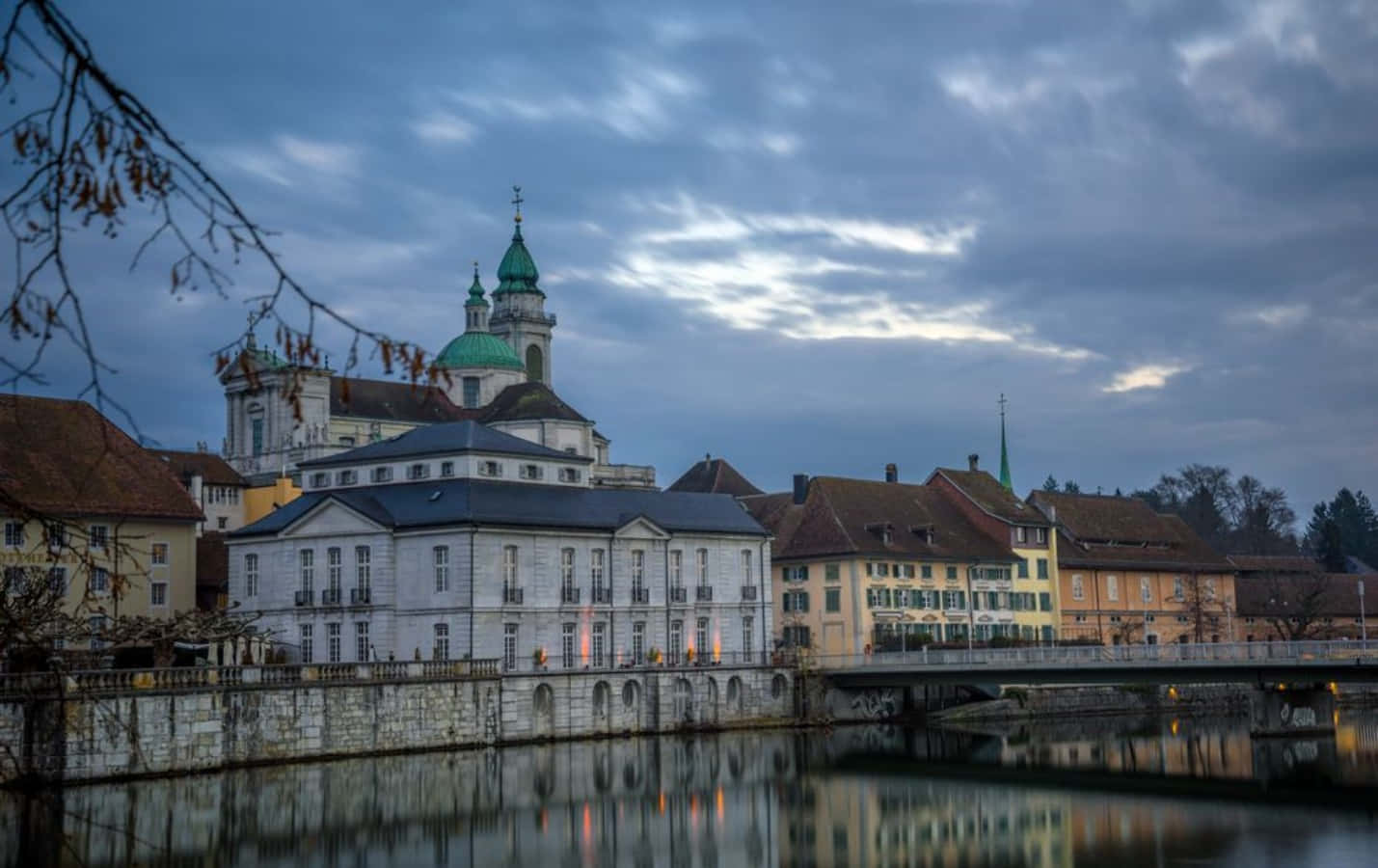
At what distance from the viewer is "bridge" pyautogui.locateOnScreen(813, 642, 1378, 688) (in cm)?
6091

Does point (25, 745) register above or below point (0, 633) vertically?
below

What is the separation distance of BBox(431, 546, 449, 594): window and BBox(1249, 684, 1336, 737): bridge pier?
31032mm

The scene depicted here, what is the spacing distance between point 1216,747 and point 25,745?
40.6 meters

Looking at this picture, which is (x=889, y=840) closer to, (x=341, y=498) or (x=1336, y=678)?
(x=1336, y=678)

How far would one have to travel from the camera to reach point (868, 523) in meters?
84.4

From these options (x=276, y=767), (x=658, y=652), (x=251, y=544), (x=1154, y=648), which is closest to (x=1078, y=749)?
(x=1154, y=648)

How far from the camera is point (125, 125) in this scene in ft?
26.2

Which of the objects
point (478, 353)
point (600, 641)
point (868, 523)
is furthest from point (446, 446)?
point (478, 353)

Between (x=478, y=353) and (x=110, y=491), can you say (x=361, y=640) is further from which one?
(x=478, y=353)

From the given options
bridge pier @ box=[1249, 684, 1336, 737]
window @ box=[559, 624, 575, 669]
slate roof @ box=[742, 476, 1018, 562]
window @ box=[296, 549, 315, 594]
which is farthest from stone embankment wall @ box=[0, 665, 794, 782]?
bridge pier @ box=[1249, 684, 1336, 737]

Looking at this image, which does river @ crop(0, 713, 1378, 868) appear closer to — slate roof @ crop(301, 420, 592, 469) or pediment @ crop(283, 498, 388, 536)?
pediment @ crop(283, 498, 388, 536)

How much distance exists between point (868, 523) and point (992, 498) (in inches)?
456

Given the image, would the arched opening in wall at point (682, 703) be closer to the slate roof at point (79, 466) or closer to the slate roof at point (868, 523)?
the slate roof at point (868, 523)

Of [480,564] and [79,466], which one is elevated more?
[79,466]
